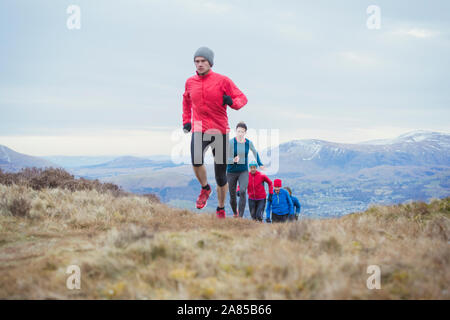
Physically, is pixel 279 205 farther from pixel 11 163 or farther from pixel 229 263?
pixel 11 163

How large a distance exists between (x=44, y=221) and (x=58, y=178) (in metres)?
5.81

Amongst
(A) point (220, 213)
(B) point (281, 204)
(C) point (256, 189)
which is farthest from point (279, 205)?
(A) point (220, 213)

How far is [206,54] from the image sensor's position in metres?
6.78

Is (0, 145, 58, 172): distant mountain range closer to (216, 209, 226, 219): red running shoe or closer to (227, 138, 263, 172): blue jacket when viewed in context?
(227, 138, 263, 172): blue jacket

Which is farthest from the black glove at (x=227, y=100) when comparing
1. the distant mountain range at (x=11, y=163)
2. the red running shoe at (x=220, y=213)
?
the distant mountain range at (x=11, y=163)

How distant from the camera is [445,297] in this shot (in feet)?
10.1

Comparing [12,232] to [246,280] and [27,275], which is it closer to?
[27,275]

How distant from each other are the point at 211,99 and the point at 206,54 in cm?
92

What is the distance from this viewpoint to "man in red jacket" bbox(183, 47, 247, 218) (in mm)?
6766
